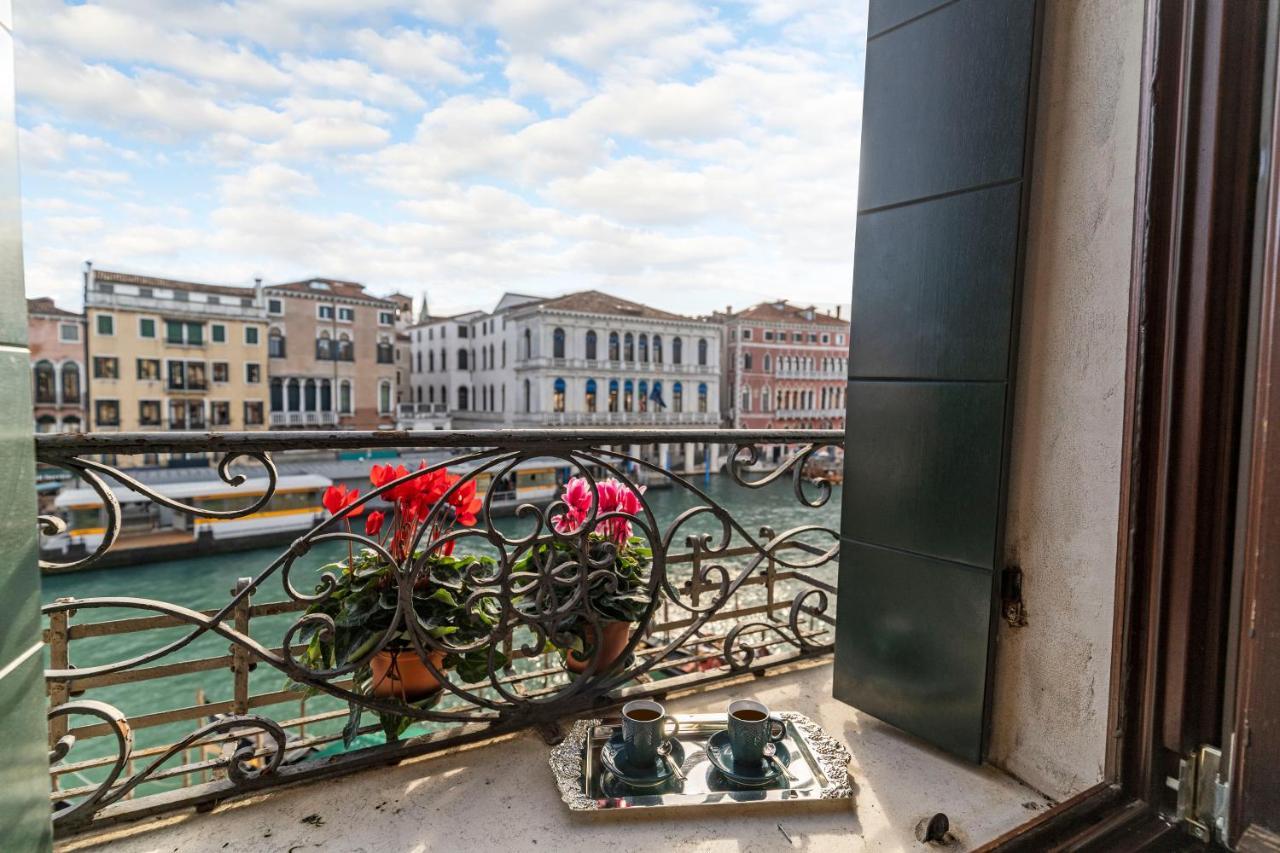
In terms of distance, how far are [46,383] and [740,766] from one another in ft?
104

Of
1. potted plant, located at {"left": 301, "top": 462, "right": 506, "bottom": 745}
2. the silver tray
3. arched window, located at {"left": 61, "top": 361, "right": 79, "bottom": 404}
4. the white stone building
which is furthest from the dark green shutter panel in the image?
arched window, located at {"left": 61, "top": 361, "right": 79, "bottom": 404}

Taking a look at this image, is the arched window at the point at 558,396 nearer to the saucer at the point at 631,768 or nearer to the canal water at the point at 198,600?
the canal water at the point at 198,600

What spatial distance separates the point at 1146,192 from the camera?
0.87 metres

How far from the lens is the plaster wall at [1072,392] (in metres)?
1.15

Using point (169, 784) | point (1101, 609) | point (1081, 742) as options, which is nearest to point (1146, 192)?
point (1101, 609)

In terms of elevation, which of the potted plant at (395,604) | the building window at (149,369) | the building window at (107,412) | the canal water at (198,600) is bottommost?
the canal water at (198,600)

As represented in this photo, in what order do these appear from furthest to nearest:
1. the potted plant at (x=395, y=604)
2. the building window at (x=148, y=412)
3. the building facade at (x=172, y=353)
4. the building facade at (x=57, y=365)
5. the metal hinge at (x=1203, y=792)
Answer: the building window at (x=148, y=412) < the building facade at (x=57, y=365) < the building facade at (x=172, y=353) < the potted plant at (x=395, y=604) < the metal hinge at (x=1203, y=792)

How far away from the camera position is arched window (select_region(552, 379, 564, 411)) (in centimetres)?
2728

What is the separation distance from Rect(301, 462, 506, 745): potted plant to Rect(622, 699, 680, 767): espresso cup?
0.39 metres

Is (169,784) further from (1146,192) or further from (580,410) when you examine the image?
(580,410)

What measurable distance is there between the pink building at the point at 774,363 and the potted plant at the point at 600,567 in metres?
30.7

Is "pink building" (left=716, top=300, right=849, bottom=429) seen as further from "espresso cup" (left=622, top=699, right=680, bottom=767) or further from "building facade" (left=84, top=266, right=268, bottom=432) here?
"espresso cup" (left=622, top=699, right=680, bottom=767)

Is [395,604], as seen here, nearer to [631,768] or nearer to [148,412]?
[631,768]

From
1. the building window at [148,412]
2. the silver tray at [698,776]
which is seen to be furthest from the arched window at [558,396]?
the silver tray at [698,776]
